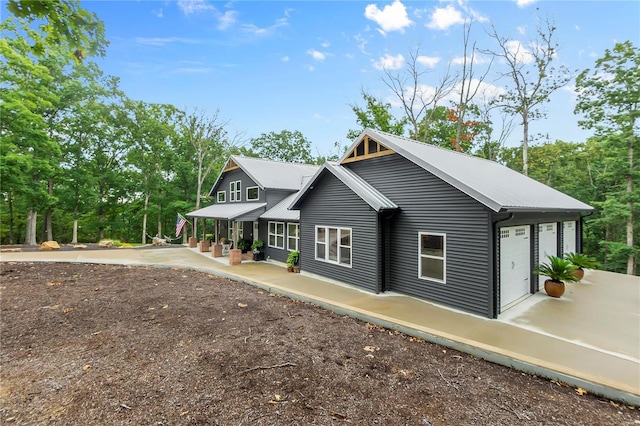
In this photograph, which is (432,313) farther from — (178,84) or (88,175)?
(88,175)

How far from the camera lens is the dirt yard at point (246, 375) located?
3316 millimetres

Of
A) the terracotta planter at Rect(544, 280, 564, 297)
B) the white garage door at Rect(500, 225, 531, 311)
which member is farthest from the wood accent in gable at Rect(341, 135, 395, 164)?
the terracotta planter at Rect(544, 280, 564, 297)

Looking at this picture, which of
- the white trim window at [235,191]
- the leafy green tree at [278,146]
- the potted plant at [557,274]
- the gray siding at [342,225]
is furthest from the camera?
the leafy green tree at [278,146]

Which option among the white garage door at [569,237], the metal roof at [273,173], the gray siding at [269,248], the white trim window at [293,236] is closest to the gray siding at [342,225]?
the white trim window at [293,236]

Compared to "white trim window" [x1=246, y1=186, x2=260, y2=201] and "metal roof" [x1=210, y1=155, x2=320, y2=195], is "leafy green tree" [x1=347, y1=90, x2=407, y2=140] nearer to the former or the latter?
"metal roof" [x1=210, y1=155, x2=320, y2=195]

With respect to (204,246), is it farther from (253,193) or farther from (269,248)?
(269,248)

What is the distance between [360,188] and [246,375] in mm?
6084

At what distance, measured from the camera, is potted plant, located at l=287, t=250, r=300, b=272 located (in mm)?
11469

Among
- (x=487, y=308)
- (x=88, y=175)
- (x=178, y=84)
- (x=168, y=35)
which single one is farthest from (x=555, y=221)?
(x=88, y=175)

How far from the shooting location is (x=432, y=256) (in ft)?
25.1

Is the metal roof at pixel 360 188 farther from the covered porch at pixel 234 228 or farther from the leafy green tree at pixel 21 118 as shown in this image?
the leafy green tree at pixel 21 118

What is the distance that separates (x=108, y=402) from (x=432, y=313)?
6323mm

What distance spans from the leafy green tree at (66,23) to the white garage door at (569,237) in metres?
14.3

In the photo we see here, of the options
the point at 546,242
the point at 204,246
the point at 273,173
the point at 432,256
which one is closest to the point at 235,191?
the point at 273,173
